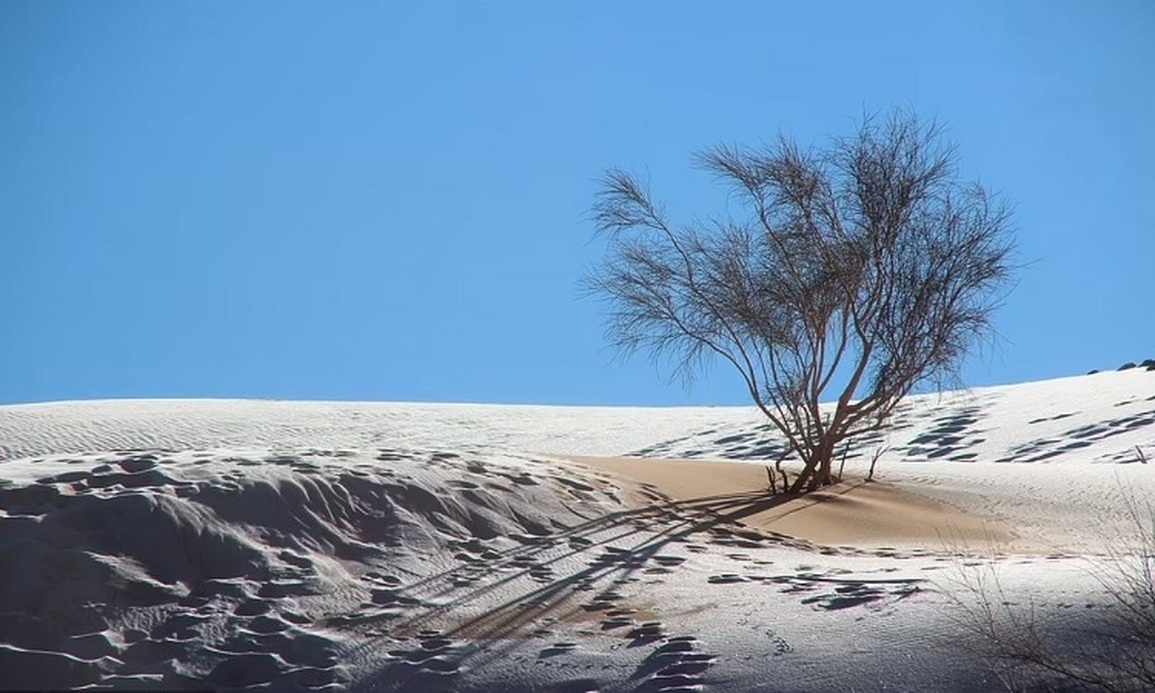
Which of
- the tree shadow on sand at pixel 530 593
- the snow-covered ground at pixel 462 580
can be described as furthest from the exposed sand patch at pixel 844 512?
the tree shadow on sand at pixel 530 593

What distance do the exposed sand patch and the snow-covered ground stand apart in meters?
0.18

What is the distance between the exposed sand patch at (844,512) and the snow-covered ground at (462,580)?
0.18 m

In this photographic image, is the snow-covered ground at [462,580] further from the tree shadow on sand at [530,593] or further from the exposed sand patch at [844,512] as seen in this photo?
the exposed sand patch at [844,512]

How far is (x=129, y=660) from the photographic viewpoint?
9719 mm

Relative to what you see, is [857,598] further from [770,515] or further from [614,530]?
[770,515]

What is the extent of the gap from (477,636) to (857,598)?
2606mm

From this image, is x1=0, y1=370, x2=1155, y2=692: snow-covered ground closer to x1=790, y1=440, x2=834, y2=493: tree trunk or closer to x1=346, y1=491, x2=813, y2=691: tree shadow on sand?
x1=346, y1=491, x2=813, y2=691: tree shadow on sand

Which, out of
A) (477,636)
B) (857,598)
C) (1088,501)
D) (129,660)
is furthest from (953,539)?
(129,660)

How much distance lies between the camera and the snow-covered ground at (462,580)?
9.48m

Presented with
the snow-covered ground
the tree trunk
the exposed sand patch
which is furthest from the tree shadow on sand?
the tree trunk

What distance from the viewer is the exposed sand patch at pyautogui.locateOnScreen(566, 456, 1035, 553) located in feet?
49.3

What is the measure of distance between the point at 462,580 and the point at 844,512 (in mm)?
5963

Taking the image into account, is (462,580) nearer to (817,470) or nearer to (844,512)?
(844,512)

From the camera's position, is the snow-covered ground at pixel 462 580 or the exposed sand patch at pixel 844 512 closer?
the snow-covered ground at pixel 462 580
